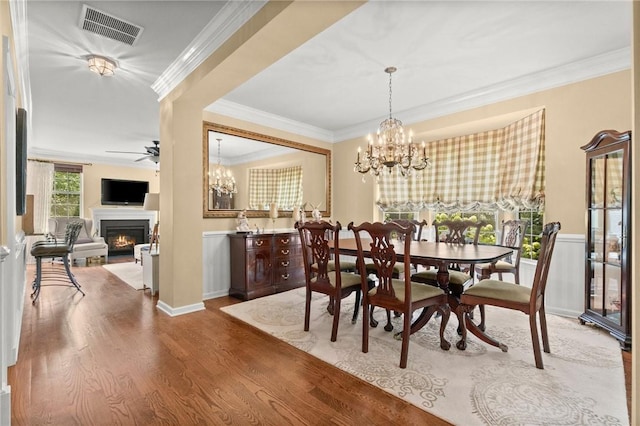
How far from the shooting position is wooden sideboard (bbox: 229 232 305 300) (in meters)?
3.82

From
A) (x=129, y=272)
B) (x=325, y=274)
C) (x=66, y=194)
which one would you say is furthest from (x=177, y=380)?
(x=66, y=194)

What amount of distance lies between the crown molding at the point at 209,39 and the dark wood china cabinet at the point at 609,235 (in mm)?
3118

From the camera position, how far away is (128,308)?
3.48m

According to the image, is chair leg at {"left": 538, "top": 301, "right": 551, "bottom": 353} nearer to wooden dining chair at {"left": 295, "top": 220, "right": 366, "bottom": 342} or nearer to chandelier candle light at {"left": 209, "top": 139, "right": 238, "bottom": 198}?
wooden dining chair at {"left": 295, "top": 220, "right": 366, "bottom": 342}

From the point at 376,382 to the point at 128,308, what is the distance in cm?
299

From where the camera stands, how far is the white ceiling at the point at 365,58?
2.28 m

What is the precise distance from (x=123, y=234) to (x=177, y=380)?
738 centimetres

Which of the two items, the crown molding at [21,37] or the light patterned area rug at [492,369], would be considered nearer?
the light patterned area rug at [492,369]

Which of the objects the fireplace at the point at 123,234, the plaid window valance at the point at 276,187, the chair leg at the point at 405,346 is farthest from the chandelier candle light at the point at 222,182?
the fireplace at the point at 123,234

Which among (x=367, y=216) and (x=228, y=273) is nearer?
(x=228, y=273)

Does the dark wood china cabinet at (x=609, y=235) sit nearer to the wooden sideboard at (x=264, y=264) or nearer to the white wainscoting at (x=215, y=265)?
the wooden sideboard at (x=264, y=264)

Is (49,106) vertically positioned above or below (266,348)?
above

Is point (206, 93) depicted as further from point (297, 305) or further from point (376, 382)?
point (376, 382)

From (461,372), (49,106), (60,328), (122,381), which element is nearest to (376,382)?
(461,372)
